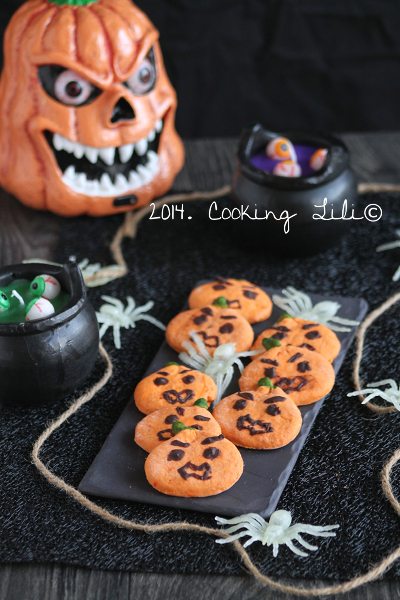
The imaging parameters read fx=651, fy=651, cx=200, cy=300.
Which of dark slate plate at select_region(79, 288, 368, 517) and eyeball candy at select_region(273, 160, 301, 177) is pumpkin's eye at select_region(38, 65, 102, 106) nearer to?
eyeball candy at select_region(273, 160, 301, 177)

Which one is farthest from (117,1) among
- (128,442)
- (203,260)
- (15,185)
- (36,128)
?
(128,442)

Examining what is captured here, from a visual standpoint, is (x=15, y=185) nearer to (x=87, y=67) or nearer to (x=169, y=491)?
(x=87, y=67)

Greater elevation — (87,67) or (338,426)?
(87,67)

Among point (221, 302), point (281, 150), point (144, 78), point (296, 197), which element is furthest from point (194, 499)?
point (144, 78)

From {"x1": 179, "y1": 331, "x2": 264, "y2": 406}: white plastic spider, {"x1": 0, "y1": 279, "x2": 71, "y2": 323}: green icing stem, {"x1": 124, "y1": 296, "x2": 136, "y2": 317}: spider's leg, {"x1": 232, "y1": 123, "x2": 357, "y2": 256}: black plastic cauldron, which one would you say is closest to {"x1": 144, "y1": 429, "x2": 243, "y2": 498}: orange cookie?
{"x1": 179, "y1": 331, "x2": 264, "y2": 406}: white plastic spider

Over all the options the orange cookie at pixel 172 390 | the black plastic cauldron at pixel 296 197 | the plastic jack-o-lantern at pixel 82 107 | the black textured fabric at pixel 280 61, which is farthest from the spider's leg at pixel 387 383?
the black textured fabric at pixel 280 61

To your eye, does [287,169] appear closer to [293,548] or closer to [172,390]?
[172,390]

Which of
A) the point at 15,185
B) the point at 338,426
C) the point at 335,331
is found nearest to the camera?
the point at 338,426

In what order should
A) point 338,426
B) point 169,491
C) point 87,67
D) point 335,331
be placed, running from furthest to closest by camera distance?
1. point 87,67
2. point 335,331
3. point 338,426
4. point 169,491
